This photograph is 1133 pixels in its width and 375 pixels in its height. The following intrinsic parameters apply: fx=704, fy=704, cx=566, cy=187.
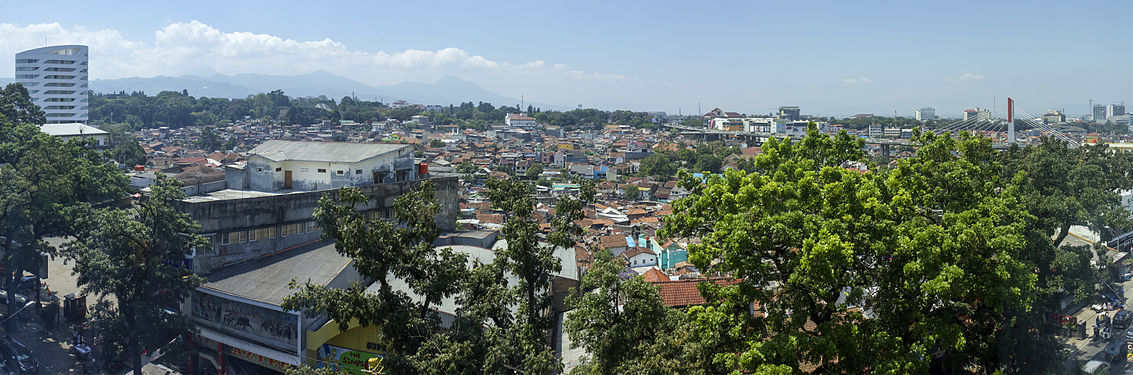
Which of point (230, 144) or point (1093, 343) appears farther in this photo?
point (230, 144)

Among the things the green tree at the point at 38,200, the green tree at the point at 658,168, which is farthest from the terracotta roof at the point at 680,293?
the green tree at the point at 658,168

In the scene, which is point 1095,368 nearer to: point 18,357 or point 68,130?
point 18,357

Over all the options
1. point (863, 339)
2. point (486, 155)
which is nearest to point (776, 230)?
point (863, 339)

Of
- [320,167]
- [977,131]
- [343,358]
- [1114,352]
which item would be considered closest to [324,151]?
[320,167]

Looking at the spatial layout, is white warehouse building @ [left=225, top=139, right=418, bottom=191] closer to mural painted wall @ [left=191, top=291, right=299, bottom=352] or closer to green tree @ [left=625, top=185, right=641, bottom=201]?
mural painted wall @ [left=191, top=291, right=299, bottom=352]

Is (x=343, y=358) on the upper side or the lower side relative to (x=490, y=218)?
lower

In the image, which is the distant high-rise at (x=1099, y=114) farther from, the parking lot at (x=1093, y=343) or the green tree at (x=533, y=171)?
the parking lot at (x=1093, y=343)

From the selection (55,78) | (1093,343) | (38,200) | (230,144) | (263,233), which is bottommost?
(1093,343)
